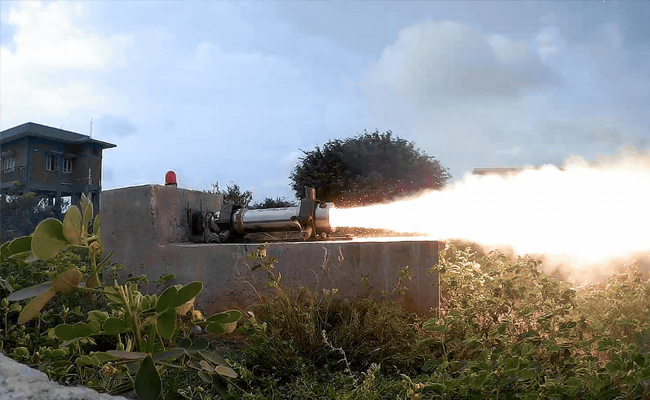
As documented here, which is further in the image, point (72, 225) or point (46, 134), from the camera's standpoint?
point (46, 134)

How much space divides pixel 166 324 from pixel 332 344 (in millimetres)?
2036

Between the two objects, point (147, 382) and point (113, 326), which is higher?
point (113, 326)

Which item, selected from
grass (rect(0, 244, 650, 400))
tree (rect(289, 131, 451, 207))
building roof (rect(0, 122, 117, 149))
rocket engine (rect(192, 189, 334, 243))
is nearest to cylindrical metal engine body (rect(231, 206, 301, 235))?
rocket engine (rect(192, 189, 334, 243))

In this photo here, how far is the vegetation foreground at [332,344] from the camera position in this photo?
5.29 feet

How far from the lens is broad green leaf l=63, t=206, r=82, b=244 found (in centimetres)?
130

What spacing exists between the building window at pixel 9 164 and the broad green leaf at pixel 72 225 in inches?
1085

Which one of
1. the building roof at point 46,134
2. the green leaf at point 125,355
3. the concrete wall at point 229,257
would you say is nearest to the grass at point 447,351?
the concrete wall at point 229,257

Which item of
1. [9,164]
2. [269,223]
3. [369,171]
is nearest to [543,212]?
[269,223]

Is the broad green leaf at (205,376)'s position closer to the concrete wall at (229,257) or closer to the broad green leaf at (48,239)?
the broad green leaf at (48,239)

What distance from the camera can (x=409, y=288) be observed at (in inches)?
175

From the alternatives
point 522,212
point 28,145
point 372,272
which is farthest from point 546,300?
point 28,145

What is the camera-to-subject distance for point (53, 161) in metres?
26.7

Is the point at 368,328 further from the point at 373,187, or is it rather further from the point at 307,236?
the point at 373,187

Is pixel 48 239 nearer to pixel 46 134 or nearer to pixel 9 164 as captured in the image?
pixel 9 164
